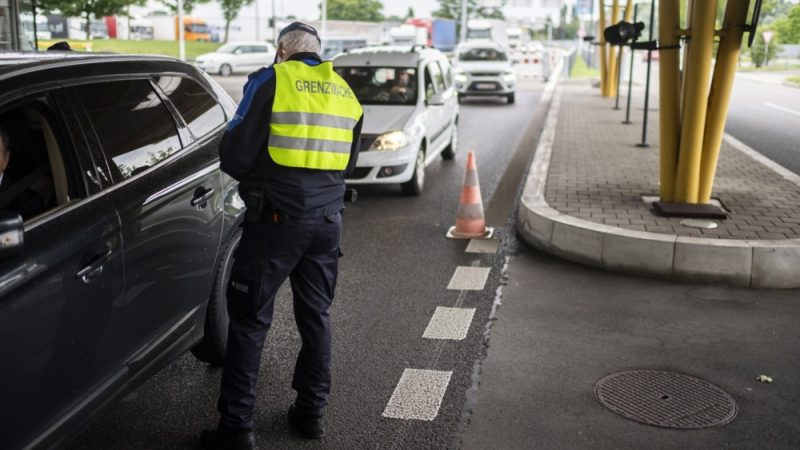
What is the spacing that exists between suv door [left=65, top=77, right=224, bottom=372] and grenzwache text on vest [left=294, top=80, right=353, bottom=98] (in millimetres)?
783

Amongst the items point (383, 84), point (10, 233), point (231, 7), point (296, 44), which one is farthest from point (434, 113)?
point (231, 7)

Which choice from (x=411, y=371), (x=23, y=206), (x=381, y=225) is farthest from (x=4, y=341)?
(x=381, y=225)

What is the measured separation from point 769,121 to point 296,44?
18.4 metres

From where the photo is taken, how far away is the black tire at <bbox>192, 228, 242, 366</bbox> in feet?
13.9

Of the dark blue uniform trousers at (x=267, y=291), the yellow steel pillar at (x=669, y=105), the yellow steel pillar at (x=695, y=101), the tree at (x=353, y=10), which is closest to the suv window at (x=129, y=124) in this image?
the dark blue uniform trousers at (x=267, y=291)

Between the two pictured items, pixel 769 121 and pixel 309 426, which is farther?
pixel 769 121

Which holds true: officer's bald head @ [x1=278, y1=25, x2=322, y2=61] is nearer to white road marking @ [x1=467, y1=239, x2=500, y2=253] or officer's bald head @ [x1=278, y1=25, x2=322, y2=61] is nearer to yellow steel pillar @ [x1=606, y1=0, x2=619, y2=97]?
white road marking @ [x1=467, y1=239, x2=500, y2=253]

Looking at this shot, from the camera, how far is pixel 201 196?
4035mm

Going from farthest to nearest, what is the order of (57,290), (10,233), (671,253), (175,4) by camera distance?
1. (175,4)
2. (671,253)
3. (57,290)
4. (10,233)

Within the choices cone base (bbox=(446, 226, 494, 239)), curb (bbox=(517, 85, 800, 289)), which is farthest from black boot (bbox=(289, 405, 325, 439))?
cone base (bbox=(446, 226, 494, 239))

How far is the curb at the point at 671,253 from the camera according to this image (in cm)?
623

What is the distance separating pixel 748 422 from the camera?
4.00 meters

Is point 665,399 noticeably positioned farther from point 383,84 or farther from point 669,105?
point 383,84

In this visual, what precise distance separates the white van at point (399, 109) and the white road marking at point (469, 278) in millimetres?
2939
